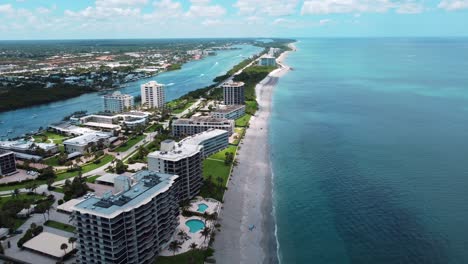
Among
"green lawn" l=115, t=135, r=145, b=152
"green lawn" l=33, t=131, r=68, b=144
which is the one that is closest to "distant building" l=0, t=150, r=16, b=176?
"green lawn" l=115, t=135, r=145, b=152

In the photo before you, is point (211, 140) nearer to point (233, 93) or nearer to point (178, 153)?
point (178, 153)

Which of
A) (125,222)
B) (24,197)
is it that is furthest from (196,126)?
(125,222)

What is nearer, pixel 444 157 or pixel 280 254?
pixel 280 254

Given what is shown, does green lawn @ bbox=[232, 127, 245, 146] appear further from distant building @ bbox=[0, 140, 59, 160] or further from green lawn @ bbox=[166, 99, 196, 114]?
distant building @ bbox=[0, 140, 59, 160]

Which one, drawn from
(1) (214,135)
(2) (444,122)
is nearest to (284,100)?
(2) (444,122)

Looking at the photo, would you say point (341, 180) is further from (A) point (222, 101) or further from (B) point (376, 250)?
(A) point (222, 101)

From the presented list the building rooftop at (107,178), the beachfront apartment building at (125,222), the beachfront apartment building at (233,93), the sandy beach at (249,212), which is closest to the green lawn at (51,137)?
the building rooftop at (107,178)
